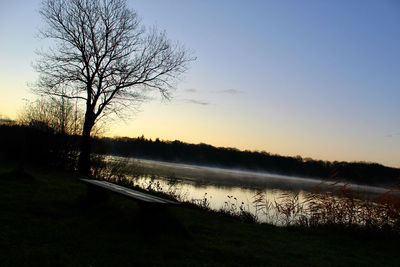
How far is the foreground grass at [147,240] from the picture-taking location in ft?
12.9

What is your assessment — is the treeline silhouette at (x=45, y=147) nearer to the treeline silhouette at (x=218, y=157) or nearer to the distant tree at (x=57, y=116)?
the distant tree at (x=57, y=116)

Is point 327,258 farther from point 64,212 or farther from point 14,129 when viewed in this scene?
point 14,129

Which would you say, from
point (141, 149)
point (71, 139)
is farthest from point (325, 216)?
point (141, 149)

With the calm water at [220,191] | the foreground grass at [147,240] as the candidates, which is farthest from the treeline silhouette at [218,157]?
the foreground grass at [147,240]

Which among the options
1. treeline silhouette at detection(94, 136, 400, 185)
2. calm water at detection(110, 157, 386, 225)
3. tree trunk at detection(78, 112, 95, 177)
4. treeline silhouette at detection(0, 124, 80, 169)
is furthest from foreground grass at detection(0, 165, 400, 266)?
treeline silhouette at detection(94, 136, 400, 185)

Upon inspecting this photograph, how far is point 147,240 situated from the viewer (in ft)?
15.7

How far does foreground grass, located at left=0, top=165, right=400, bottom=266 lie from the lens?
3.92 m

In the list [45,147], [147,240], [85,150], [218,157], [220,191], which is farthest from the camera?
[218,157]

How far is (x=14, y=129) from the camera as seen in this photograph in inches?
697

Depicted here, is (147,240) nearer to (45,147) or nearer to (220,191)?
(45,147)

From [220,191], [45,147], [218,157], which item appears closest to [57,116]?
[45,147]

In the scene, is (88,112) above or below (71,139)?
above

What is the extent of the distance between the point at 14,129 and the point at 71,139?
4.50 m

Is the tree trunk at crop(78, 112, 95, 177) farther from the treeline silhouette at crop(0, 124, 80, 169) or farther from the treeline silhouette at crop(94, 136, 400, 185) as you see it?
the treeline silhouette at crop(94, 136, 400, 185)
